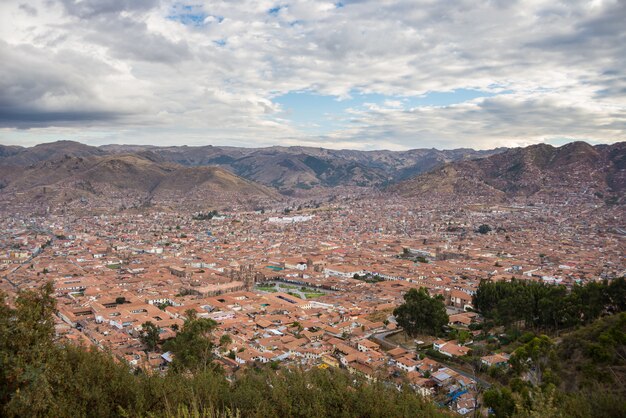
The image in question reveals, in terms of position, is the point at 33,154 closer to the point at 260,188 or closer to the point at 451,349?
the point at 260,188

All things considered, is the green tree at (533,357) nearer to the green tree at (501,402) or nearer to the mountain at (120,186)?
the green tree at (501,402)

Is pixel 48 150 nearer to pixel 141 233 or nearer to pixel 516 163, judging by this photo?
pixel 141 233

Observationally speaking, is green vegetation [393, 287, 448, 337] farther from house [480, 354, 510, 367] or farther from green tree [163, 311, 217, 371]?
green tree [163, 311, 217, 371]

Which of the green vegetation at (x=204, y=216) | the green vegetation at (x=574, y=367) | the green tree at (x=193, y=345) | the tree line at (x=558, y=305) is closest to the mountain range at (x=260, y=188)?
the green vegetation at (x=204, y=216)

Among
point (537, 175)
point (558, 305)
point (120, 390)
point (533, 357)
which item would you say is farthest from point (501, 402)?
point (537, 175)

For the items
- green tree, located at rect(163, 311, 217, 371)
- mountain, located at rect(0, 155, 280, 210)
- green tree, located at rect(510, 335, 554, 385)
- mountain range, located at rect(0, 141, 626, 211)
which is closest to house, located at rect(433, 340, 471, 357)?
green tree, located at rect(510, 335, 554, 385)

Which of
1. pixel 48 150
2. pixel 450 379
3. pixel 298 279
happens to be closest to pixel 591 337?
pixel 450 379
